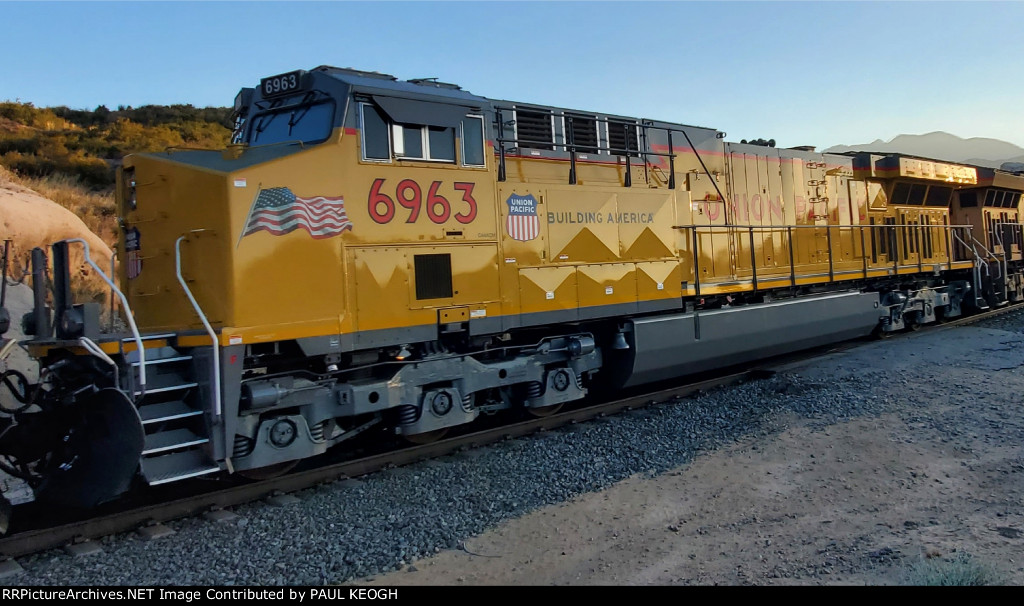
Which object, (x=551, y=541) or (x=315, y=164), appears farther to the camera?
(x=315, y=164)

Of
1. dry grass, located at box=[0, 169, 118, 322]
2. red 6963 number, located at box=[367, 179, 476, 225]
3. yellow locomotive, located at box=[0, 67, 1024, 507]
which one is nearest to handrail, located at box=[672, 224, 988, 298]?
yellow locomotive, located at box=[0, 67, 1024, 507]

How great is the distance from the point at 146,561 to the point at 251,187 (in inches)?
108

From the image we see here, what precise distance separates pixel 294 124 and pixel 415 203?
50.6 inches

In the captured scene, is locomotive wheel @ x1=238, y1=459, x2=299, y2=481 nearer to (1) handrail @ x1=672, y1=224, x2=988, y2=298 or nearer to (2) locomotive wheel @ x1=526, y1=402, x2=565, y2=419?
(2) locomotive wheel @ x1=526, y1=402, x2=565, y2=419

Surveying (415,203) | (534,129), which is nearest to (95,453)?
(415,203)

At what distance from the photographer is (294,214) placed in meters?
5.57

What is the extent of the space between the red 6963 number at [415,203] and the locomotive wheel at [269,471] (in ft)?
7.62

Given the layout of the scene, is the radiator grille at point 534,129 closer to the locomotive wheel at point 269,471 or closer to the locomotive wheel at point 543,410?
the locomotive wheel at point 543,410

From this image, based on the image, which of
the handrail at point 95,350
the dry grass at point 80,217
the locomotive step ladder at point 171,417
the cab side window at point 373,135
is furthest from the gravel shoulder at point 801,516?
the dry grass at point 80,217

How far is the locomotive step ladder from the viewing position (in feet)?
16.2

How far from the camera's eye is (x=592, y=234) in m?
7.83

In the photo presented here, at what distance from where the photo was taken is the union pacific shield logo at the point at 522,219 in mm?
7098
